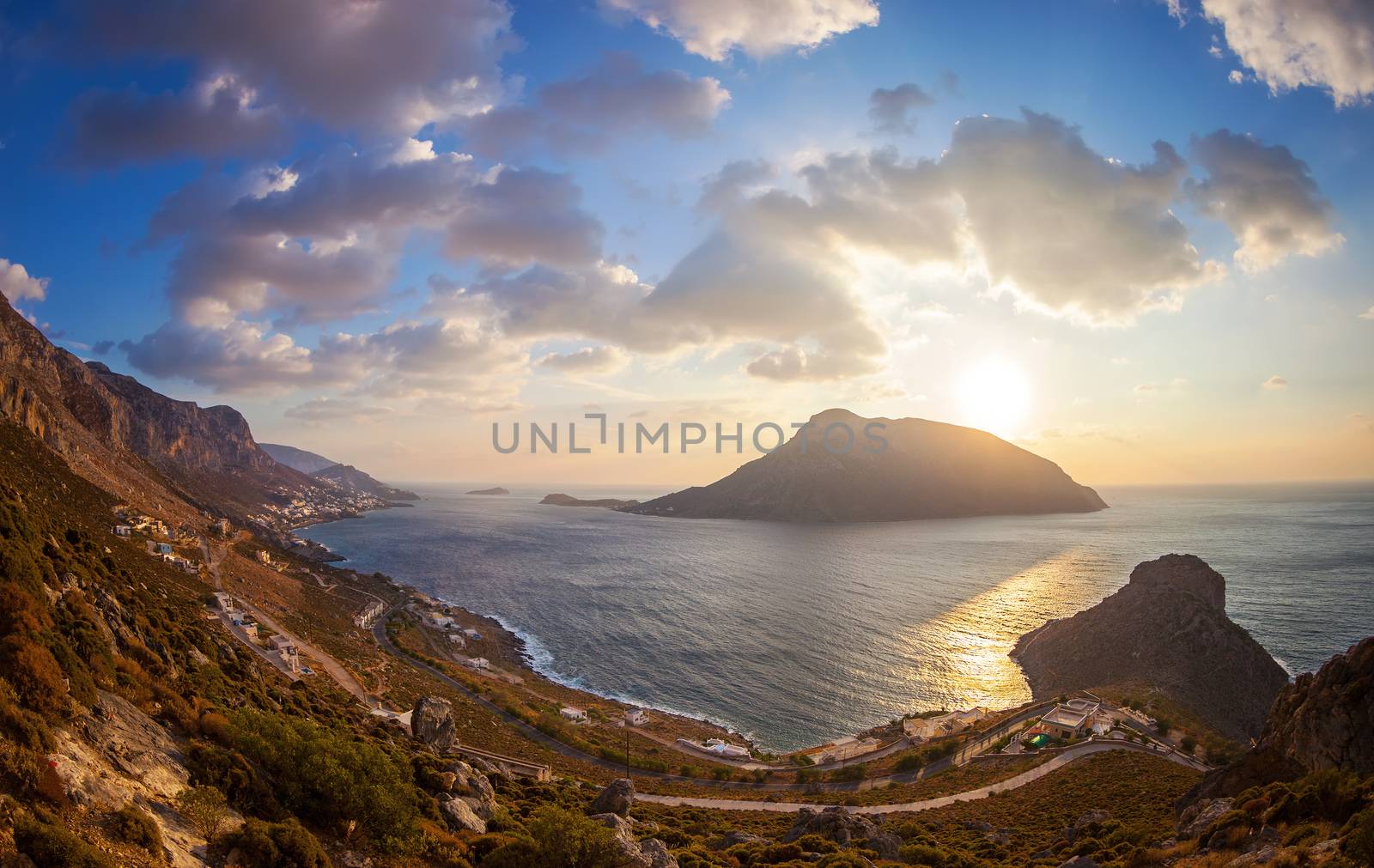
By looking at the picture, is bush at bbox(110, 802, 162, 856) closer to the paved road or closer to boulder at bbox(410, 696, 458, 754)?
boulder at bbox(410, 696, 458, 754)

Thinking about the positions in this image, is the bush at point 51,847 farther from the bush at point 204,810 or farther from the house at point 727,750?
the house at point 727,750

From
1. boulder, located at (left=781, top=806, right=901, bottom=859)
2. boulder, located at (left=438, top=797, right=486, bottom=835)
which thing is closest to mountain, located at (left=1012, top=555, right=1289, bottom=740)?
boulder, located at (left=781, top=806, right=901, bottom=859)

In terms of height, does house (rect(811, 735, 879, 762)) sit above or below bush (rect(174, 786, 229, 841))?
below

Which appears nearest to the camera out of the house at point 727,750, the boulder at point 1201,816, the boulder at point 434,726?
the boulder at point 1201,816

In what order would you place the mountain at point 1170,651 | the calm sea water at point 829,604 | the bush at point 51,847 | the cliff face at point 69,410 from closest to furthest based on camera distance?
the bush at point 51,847 → the mountain at point 1170,651 → the calm sea water at point 829,604 → the cliff face at point 69,410

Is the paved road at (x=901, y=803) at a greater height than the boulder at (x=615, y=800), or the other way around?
the boulder at (x=615, y=800)

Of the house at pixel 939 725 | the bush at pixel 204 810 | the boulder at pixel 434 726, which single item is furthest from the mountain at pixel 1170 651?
the bush at pixel 204 810
